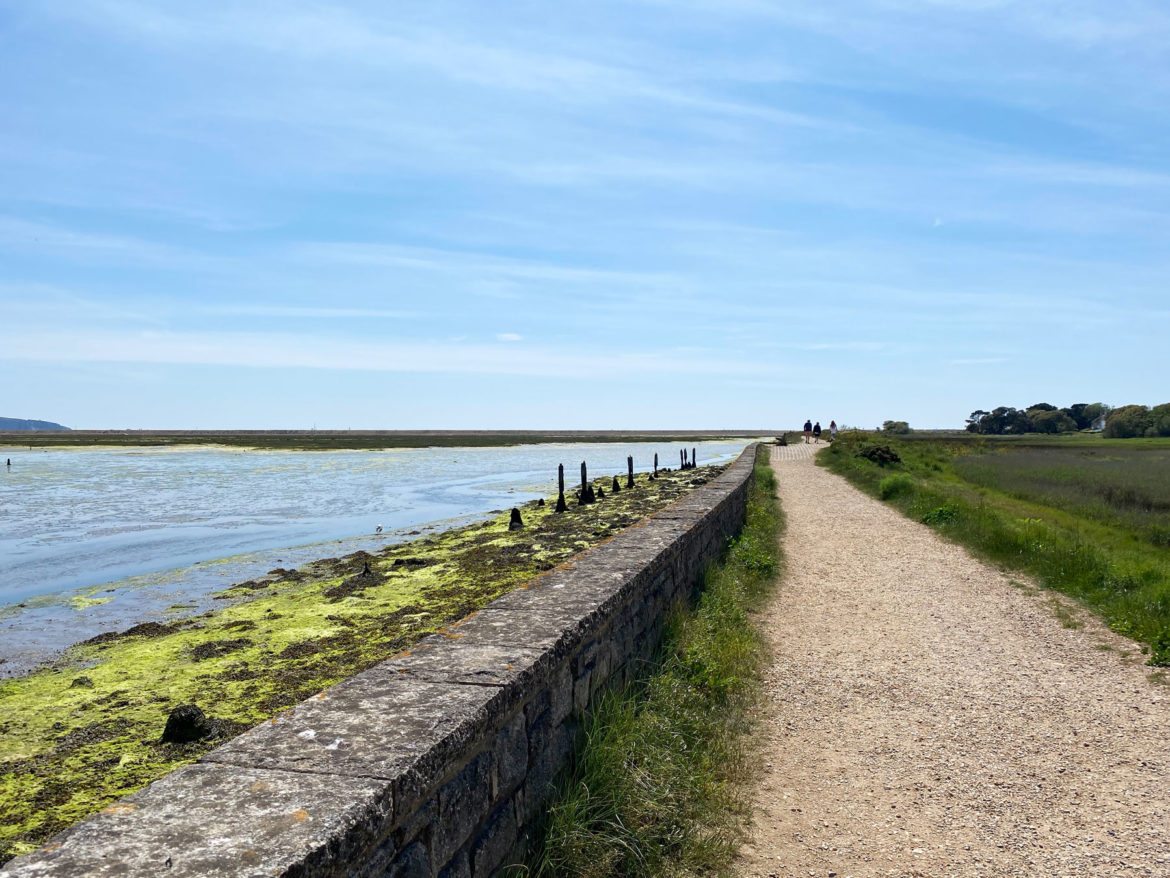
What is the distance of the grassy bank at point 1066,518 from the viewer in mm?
7884

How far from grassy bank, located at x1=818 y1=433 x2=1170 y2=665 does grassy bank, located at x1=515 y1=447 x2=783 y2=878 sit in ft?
12.4

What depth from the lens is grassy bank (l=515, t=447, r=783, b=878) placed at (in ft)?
10.1

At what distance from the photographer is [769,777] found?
14.0ft

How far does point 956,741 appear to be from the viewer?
470 centimetres

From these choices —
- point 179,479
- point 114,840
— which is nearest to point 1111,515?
point 114,840

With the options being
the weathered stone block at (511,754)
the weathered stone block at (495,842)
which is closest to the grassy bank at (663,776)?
the weathered stone block at (495,842)

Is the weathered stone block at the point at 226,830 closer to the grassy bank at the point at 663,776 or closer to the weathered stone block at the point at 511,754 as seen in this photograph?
the weathered stone block at the point at 511,754

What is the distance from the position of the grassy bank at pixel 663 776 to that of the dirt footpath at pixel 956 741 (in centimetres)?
21

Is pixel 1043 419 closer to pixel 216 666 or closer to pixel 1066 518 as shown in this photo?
pixel 1066 518

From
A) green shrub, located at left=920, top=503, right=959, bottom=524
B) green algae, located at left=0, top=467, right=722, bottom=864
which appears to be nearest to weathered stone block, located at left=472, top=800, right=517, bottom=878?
green algae, located at left=0, top=467, right=722, bottom=864

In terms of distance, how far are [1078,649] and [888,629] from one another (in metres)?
1.48

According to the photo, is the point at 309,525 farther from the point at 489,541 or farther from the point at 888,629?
the point at 888,629

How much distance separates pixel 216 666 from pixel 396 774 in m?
6.97

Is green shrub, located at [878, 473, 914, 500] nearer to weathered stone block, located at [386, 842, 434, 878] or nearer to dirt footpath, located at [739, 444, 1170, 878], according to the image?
dirt footpath, located at [739, 444, 1170, 878]
